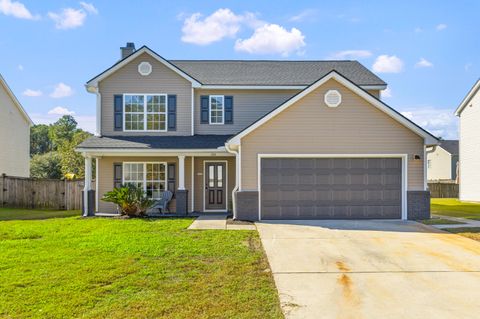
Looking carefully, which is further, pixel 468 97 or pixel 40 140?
pixel 40 140

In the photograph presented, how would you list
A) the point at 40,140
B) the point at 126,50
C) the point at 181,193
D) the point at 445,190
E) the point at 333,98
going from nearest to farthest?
1. the point at 333,98
2. the point at 181,193
3. the point at 126,50
4. the point at 445,190
5. the point at 40,140

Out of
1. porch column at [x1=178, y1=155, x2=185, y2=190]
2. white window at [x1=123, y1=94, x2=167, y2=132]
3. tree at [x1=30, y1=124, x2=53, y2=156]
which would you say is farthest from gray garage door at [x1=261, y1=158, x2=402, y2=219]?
tree at [x1=30, y1=124, x2=53, y2=156]

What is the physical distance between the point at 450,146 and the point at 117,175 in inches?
1413

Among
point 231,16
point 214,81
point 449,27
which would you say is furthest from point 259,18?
point 449,27

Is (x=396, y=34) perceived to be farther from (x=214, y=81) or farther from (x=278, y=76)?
(x=214, y=81)

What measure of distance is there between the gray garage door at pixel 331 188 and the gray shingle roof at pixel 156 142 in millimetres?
3161

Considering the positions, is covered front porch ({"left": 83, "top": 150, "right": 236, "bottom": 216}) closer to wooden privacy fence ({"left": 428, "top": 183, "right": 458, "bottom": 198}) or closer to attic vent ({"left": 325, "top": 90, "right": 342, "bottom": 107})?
attic vent ({"left": 325, "top": 90, "right": 342, "bottom": 107})

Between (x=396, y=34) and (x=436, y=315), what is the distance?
12.5 m

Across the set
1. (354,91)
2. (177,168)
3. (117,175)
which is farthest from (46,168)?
(354,91)

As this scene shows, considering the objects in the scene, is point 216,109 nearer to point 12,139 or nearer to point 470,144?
point 12,139

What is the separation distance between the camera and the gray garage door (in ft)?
42.3

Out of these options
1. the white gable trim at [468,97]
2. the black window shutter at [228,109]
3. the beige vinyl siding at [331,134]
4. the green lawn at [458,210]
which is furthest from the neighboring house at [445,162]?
the black window shutter at [228,109]

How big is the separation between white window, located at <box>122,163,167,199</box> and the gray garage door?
16.7ft

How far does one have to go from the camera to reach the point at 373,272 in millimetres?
6727
